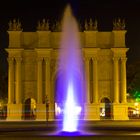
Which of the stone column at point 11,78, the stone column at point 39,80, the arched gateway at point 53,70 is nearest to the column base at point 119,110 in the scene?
the arched gateway at point 53,70

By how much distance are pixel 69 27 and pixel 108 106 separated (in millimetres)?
36723

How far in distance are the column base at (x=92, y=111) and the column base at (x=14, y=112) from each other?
10658mm

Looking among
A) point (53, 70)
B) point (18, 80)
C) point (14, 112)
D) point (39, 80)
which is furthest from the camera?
point (53, 70)

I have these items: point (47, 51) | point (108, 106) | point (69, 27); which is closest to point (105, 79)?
point (108, 106)

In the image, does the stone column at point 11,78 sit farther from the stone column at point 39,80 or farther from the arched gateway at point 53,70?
the stone column at point 39,80

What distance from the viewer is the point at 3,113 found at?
101062 millimetres

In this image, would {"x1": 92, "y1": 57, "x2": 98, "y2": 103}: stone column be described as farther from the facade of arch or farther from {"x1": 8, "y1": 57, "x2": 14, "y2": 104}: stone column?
{"x1": 8, "y1": 57, "x2": 14, "y2": 104}: stone column

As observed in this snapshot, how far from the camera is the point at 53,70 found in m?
90.8

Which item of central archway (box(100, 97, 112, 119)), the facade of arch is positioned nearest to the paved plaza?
the facade of arch

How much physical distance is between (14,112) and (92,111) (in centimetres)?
1264

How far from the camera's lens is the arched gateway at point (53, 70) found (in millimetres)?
89000

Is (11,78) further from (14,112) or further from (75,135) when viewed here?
(75,135)

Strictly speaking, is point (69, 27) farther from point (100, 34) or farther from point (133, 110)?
point (133, 110)

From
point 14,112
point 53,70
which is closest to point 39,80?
point 53,70
